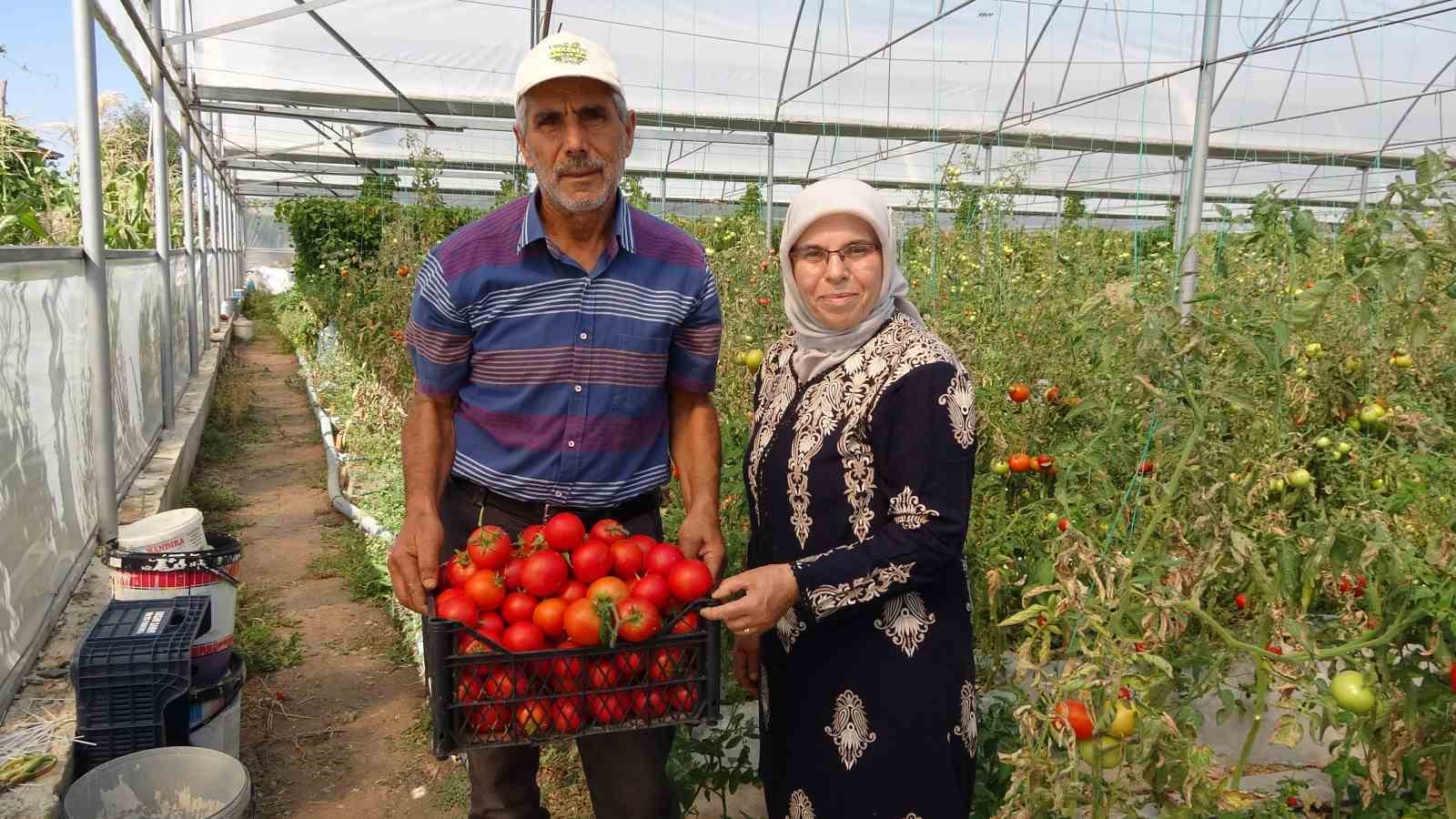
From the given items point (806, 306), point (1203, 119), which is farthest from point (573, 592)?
point (1203, 119)

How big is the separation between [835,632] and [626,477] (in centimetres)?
55

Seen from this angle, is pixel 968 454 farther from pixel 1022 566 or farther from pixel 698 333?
pixel 1022 566

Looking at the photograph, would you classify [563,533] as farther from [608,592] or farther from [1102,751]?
[1102,751]

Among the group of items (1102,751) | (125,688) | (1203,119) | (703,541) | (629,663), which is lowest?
(125,688)

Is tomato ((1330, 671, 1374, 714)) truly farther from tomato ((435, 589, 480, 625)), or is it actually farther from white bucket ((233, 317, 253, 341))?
white bucket ((233, 317, 253, 341))

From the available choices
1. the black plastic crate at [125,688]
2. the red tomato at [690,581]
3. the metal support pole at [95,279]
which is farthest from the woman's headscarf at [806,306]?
the metal support pole at [95,279]

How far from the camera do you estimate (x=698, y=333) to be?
1.98m

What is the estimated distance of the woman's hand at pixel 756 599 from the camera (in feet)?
4.91

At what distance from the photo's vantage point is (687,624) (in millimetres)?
1539

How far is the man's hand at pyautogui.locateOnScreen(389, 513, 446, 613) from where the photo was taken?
1.78 meters

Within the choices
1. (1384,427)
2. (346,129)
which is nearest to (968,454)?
(1384,427)

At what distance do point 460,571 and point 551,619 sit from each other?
0.23 m

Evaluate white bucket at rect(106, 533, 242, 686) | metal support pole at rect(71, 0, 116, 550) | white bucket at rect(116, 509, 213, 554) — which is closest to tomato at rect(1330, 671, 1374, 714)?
white bucket at rect(106, 533, 242, 686)

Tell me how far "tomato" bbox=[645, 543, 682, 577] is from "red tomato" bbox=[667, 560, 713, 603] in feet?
0.09
